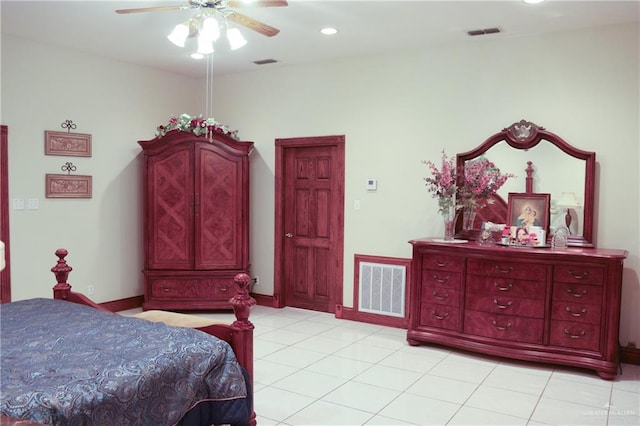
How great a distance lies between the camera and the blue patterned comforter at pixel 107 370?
6.03 ft

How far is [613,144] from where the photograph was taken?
422 centimetres

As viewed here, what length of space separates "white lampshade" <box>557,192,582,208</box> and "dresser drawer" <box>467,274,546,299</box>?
2.58ft

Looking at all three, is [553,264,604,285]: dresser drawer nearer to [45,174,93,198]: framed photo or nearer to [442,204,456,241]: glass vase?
[442,204,456,241]: glass vase

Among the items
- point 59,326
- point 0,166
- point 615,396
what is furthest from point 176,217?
point 615,396

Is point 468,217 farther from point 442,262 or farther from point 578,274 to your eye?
point 578,274

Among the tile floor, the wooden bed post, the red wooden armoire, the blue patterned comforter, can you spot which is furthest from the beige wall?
the wooden bed post

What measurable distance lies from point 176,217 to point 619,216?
4.25 metres

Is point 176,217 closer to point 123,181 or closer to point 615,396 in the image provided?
point 123,181

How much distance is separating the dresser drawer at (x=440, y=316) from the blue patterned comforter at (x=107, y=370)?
2.40 metres

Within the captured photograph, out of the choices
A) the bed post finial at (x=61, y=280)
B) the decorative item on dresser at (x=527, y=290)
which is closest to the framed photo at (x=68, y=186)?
the bed post finial at (x=61, y=280)

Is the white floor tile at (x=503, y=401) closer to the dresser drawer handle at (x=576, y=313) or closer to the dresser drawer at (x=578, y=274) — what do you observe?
the dresser drawer handle at (x=576, y=313)

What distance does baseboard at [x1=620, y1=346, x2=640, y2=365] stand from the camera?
4164 millimetres

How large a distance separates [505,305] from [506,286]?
15 centimetres

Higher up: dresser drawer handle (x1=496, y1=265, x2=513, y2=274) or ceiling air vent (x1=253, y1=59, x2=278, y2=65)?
ceiling air vent (x1=253, y1=59, x2=278, y2=65)
